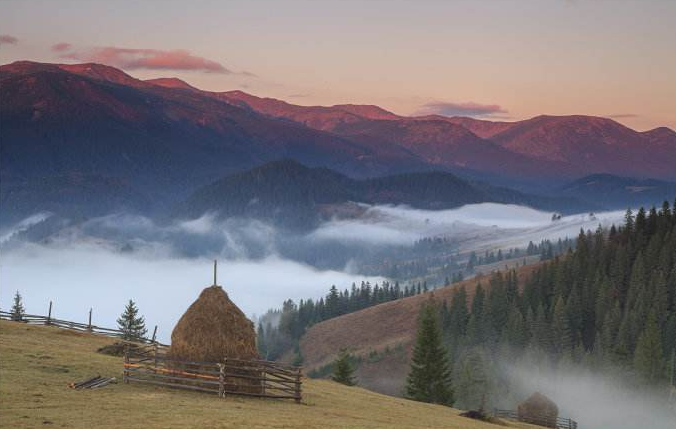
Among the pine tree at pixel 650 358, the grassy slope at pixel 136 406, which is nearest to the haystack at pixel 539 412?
the grassy slope at pixel 136 406

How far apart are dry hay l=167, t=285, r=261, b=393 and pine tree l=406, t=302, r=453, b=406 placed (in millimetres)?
47191

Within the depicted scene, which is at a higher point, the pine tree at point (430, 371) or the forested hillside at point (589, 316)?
the forested hillside at point (589, 316)

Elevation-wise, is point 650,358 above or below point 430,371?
above

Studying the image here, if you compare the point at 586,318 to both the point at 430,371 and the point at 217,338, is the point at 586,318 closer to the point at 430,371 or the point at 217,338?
the point at 430,371

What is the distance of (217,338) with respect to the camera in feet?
147

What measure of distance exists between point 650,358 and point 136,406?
11535cm

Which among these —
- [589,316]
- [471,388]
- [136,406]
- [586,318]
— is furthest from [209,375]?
[589,316]

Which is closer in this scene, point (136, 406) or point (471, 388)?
point (136, 406)

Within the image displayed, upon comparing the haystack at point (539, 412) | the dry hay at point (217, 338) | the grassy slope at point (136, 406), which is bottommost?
the haystack at point (539, 412)

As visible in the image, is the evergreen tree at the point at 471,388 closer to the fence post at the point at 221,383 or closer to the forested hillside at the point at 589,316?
the forested hillside at the point at 589,316

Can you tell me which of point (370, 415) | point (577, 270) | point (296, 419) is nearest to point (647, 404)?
point (577, 270)

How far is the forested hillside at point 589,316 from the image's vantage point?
14188 cm

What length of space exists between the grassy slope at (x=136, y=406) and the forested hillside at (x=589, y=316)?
86.9 metres

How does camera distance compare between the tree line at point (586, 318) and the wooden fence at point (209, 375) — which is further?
the tree line at point (586, 318)
